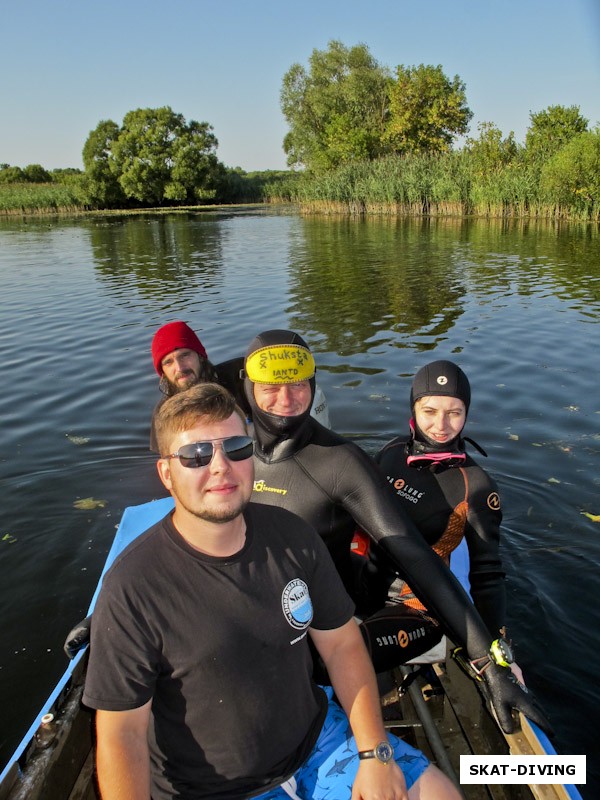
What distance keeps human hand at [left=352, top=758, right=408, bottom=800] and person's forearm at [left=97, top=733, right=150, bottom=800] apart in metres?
0.73

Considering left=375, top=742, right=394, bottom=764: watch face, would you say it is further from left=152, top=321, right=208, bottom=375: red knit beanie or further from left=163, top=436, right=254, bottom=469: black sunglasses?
left=152, top=321, right=208, bottom=375: red knit beanie

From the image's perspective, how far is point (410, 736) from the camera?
9.88ft

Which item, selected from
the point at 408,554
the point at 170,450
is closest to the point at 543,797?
the point at 408,554

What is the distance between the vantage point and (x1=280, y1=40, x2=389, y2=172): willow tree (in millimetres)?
57625

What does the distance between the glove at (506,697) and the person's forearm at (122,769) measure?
159cm

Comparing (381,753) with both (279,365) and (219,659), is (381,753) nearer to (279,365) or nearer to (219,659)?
(219,659)

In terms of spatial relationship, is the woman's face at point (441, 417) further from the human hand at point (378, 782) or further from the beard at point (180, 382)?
the beard at point (180, 382)

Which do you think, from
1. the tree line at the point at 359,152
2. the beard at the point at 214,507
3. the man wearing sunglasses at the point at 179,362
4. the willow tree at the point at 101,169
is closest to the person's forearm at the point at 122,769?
the beard at the point at 214,507

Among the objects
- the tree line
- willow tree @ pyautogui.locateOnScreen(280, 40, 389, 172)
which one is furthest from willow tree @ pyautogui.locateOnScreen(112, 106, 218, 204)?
willow tree @ pyautogui.locateOnScreen(280, 40, 389, 172)

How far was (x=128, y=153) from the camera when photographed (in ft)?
229

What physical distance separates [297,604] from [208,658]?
1.22 feet

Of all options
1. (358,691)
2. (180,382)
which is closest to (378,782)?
(358,691)

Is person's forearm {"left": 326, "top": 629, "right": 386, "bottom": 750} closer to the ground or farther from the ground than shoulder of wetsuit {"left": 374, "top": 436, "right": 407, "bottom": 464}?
closer to the ground

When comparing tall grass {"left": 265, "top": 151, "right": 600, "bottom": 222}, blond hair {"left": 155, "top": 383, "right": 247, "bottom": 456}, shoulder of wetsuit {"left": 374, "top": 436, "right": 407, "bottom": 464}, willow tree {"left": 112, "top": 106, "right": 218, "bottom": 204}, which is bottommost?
shoulder of wetsuit {"left": 374, "top": 436, "right": 407, "bottom": 464}
